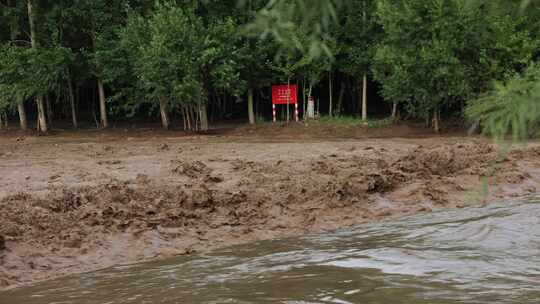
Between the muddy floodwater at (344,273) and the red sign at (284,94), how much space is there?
63.8 ft

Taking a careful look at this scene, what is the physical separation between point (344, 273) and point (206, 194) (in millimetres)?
4276

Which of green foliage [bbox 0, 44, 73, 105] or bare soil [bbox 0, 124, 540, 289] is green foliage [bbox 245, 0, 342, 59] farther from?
green foliage [bbox 0, 44, 73, 105]

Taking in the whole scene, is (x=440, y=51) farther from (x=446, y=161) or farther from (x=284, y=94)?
(x=446, y=161)

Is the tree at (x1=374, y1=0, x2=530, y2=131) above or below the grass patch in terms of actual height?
above

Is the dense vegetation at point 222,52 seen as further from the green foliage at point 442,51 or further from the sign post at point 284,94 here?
the sign post at point 284,94

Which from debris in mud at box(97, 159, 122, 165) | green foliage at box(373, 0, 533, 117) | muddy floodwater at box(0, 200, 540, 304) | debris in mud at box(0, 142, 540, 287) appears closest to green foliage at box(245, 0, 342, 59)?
muddy floodwater at box(0, 200, 540, 304)

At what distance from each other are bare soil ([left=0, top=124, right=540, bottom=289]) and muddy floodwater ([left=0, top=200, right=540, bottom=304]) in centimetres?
75

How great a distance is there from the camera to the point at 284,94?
97.1ft

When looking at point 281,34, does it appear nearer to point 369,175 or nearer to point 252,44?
point 369,175

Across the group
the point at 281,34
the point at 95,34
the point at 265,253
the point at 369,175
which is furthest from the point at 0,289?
the point at 95,34

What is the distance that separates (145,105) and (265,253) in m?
30.8

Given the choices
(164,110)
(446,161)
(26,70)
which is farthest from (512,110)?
(164,110)

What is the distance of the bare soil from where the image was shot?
29.8ft

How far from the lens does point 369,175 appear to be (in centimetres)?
1300
